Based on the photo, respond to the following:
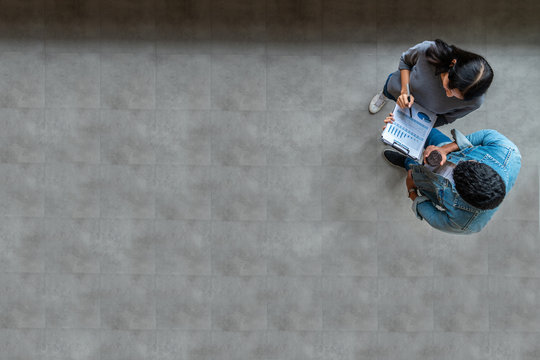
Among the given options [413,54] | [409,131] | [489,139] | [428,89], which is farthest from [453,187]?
[413,54]

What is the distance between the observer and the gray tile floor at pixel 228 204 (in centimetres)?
390

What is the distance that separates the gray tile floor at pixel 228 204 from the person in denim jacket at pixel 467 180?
0.98 meters

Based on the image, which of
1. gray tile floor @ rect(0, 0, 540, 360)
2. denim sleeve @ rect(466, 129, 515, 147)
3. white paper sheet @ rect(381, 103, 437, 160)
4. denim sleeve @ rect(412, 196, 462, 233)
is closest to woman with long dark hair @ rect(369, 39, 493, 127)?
white paper sheet @ rect(381, 103, 437, 160)

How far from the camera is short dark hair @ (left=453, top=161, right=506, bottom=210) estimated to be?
2.40m

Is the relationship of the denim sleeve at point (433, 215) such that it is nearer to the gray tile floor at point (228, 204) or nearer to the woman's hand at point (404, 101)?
the woman's hand at point (404, 101)

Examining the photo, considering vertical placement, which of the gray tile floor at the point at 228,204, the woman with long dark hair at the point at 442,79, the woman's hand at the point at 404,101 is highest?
the woman with long dark hair at the point at 442,79

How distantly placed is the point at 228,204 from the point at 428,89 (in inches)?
83.5

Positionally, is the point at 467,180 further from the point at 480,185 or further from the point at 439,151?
the point at 439,151

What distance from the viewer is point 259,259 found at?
3920 millimetres

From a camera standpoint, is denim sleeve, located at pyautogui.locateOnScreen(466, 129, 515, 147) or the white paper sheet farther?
the white paper sheet

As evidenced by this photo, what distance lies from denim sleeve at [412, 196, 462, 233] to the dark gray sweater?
71 centimetres

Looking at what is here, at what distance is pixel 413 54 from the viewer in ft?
9.30

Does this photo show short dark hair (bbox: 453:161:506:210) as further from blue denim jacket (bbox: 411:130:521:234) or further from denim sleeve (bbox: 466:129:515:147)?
denim sleeve (bbox: 466:129:515:147)

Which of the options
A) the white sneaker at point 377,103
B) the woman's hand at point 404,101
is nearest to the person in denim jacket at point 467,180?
the woman's hand at point 404,101
